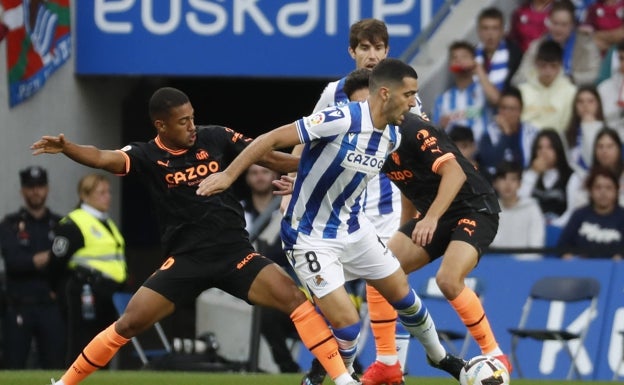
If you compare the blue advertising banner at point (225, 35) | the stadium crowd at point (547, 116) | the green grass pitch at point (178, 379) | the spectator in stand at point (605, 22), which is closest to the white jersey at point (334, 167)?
the green grass pitch at point (178, 379)

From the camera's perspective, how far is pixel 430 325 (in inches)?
374

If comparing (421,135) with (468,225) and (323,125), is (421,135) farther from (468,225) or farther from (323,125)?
(323,125)

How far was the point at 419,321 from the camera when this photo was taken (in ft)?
30.9

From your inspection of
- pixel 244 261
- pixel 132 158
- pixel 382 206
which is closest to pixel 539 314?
pixel 382 206

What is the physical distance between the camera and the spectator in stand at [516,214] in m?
14.0

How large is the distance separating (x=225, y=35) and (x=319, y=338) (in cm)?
836

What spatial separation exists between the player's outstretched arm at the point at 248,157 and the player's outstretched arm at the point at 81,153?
2.38 feet

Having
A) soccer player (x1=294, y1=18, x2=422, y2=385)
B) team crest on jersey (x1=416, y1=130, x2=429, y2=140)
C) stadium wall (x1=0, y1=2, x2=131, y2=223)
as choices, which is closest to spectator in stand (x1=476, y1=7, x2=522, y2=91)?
stadium wall (x1=0, y1=2, x2=131, y2=223)

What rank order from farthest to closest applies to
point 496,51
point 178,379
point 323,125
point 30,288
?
point 496,51 → point 30,288 → point 178,379 → point 323,125

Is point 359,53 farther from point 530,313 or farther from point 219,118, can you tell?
point 219,118

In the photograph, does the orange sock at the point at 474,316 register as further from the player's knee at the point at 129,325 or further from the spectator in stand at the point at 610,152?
the spectator in stand at the point at 610,152

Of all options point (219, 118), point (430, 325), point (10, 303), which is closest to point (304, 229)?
point (430, 325)

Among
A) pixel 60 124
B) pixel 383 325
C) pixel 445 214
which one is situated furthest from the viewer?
pixel 60 124

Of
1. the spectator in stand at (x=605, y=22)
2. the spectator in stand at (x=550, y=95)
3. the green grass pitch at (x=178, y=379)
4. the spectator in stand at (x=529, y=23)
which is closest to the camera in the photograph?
the green grass pitch at (x=178, y=379)
